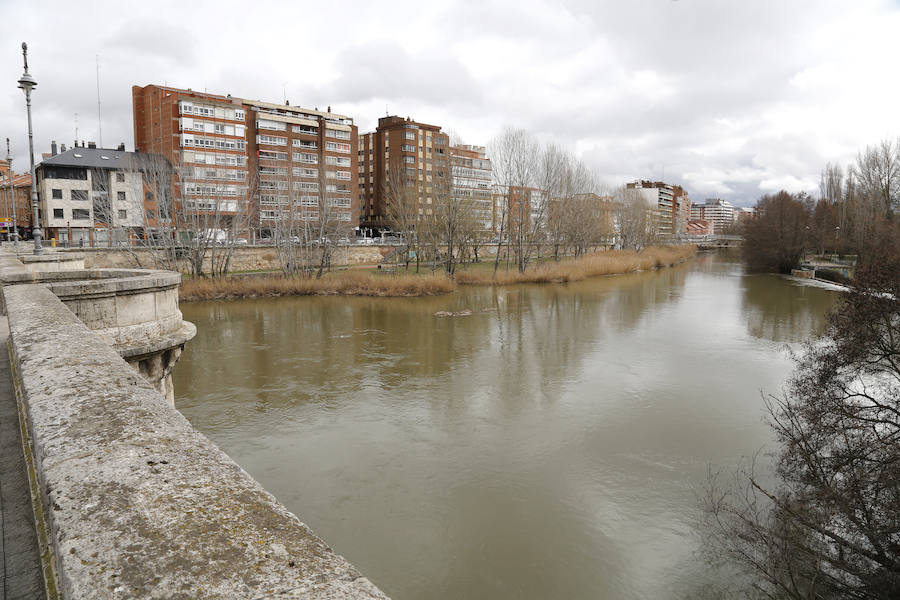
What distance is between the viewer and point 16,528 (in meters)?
2.38

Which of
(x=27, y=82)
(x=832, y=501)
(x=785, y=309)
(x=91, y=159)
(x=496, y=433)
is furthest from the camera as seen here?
(x=91, y=159)

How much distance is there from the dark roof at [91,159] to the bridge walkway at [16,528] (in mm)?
54403

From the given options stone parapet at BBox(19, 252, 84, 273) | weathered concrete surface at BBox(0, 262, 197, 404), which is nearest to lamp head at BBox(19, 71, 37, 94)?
stone parapet at BBox(19, 252, 84, 273)

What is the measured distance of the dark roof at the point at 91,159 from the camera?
51.2 m

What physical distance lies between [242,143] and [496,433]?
57.0 meters

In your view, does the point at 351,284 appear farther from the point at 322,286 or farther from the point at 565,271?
the point at 565,271

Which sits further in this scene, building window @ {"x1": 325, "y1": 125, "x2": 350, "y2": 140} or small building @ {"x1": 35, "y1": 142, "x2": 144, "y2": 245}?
building window @ {"x1": 325, "y1": 125, "x2": 350, "y2": 140}

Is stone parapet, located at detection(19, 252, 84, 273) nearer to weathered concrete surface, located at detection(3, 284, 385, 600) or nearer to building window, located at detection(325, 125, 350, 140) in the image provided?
weathered concrete surface, located at detection(3, 284, 385, 600)

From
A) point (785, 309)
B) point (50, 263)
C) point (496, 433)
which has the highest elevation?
point (50, 263)

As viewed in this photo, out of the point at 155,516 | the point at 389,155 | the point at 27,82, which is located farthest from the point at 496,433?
the point at 389,155

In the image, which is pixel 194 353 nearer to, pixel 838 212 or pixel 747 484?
pixel 747 484

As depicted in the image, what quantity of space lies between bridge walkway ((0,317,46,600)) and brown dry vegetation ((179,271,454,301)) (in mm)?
29065

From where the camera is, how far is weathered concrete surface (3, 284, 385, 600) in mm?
1441

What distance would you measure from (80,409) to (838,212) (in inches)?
3053
